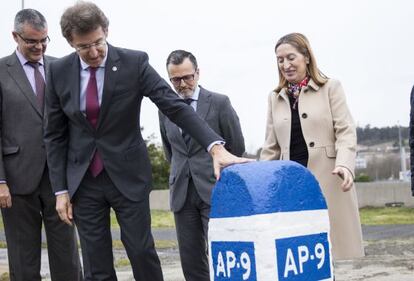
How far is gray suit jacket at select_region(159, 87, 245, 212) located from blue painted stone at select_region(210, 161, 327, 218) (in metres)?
1.99

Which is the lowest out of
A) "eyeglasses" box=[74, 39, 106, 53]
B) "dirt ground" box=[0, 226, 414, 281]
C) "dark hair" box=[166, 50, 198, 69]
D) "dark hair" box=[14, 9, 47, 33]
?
"dirt ground" box=[0, 226, 414, 281]

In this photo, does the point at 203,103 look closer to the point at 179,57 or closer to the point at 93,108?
the point at 179,57

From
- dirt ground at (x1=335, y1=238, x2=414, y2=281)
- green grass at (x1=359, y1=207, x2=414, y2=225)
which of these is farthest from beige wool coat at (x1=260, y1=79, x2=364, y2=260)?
green grass at (x1=359, y1=207, x2=414, y2=225)

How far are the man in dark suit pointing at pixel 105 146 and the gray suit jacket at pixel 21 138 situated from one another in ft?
3.12

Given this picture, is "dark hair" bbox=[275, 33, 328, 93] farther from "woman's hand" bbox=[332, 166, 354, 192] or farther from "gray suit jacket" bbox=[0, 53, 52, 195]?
"gray suit jacket" bbox=[0, 53, 52, 195]

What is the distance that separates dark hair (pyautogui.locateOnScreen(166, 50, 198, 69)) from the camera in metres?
5.96

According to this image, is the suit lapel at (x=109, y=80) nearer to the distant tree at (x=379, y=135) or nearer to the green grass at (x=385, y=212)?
the green grass at (x=385, y=212)

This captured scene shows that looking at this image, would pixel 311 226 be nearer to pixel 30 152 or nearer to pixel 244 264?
pixel 244 264

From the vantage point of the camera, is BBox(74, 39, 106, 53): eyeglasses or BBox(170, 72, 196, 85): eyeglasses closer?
BBox(74, 39, 106, 53): eyeglasses

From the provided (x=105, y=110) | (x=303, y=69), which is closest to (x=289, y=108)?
(x=303, y=69)

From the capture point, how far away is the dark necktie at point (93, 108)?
15.0 feet

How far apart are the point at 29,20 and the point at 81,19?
136 cm

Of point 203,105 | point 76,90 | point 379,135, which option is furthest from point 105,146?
point 379,135

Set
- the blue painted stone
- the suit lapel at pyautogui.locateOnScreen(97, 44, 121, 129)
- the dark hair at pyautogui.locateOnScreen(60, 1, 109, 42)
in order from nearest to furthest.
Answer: the blue painted stone → the dark hair at pyautogui.locateOnScreen(60, 1, 109, 42) → the suit lapel at pyautogui.locateOnScreen(97, 44, 121, 129)
